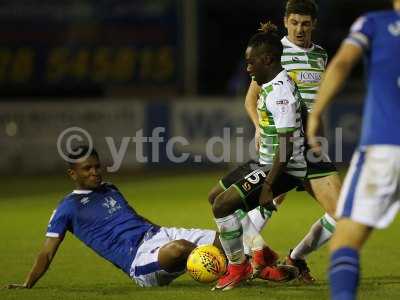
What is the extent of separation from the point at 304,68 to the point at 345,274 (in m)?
3.44

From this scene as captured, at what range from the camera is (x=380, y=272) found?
31.9 feet

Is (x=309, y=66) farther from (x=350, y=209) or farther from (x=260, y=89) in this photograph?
(x=350, y=209)

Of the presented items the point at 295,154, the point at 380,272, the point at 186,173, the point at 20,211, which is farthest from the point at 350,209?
the point at 186,173

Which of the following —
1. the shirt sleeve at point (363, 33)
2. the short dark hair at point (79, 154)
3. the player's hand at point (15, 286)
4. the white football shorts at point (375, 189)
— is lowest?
the player's hand at point (15, 286)

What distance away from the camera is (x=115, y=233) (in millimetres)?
8852

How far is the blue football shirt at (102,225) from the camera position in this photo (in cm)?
877

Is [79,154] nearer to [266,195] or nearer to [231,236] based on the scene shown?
[231,236]

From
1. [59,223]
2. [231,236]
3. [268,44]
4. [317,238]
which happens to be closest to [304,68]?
[268,44]

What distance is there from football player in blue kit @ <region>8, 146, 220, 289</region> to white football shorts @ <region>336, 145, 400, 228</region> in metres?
2.58

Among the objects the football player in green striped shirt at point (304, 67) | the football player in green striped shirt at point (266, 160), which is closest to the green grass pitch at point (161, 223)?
the football player in green striped shirt at point (304, 67)

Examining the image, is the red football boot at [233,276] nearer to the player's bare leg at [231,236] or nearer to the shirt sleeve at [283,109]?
the player's bare leg at [231,236]

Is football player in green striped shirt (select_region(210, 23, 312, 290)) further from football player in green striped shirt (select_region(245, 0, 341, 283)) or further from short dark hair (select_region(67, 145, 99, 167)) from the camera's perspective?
short dark hair (select_region(67, 145, 99, 167))

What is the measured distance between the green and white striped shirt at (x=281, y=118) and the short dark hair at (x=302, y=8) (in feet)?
2.84

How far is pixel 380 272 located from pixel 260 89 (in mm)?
2007
